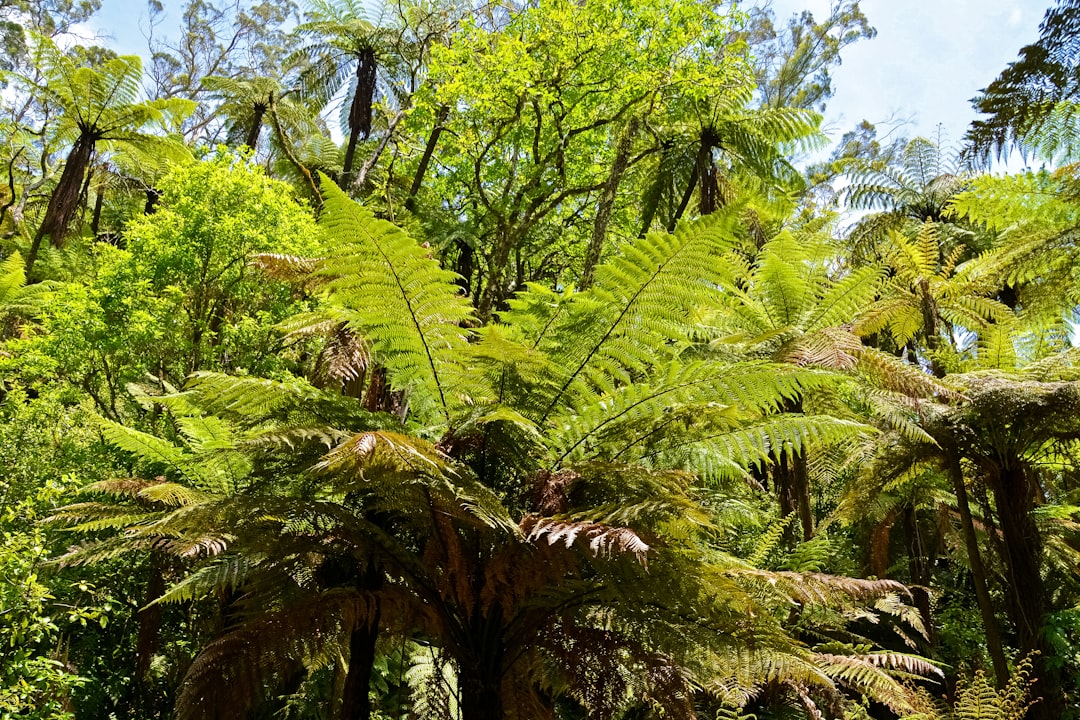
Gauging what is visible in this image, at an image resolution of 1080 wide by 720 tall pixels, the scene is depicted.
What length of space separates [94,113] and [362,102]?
3414mm

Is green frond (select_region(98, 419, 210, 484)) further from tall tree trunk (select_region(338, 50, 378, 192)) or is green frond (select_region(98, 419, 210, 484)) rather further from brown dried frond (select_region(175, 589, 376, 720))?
tall tree trunk (select_region(338, 50, 378, 192))

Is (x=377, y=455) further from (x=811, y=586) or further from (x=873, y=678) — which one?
(x=873, y=678)

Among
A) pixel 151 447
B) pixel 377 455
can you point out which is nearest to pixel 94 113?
pixel 151 447

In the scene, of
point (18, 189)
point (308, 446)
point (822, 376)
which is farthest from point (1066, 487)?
point (18, 189)

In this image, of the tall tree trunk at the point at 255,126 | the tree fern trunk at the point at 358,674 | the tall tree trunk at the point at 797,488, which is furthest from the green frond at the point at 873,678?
the tall tree trunk at the point at 255,126

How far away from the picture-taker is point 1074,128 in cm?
566

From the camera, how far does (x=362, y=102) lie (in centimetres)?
1030

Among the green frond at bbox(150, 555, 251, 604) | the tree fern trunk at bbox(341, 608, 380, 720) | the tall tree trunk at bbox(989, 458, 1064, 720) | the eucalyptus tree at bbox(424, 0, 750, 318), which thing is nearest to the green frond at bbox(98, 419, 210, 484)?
the green frond at bbox(150, 555, 251, 604)

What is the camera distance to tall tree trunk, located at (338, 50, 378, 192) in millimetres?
9969

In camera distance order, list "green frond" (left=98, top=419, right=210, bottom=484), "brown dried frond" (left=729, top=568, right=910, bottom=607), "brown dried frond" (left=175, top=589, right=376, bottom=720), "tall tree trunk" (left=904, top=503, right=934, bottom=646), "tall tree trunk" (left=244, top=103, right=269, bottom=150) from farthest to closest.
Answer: "tall tree trunk" (left=244, top=103, right=269, bottom=150)
"tall tree trunk" (left=904, top=503, right=934, bottom=646)
"green frond" (left=98, top=419, right=210, bottom=484)
"brown dried frond" (left=729, top=568, right=910, bottom=607)
"brown dried frond" (left=175, top=589, right=376, bottom=720)

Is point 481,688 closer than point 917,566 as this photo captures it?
Yes

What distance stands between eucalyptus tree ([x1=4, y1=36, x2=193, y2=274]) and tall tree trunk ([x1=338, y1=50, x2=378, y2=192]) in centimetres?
208

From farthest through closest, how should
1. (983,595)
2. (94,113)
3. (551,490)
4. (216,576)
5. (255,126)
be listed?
(255,126)
(94,113)
(983,595)
(216,576)
(551,490)

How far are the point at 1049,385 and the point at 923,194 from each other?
7.08 metres
